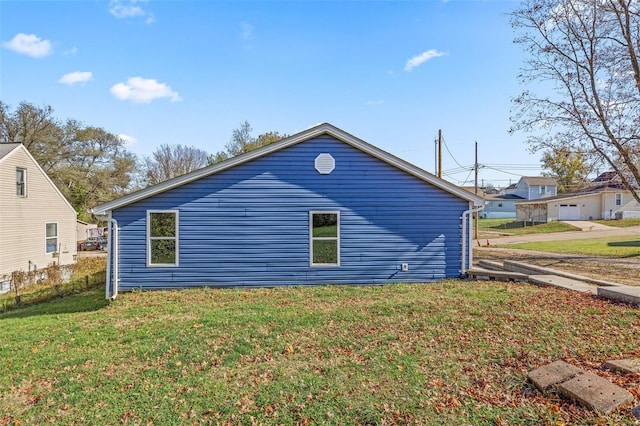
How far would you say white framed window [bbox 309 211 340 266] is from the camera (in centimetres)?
957

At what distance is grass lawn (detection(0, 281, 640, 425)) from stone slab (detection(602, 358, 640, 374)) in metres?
0.16

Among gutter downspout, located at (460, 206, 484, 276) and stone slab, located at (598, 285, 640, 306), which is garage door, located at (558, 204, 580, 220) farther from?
stone slab, located at (598, 285, 640, 306)

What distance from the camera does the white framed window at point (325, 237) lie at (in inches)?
377

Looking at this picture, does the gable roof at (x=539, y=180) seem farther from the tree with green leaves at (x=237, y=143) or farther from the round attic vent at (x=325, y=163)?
the round attic vent at (x=325, y=163)

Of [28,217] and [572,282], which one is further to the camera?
[28,217]

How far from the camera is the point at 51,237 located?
1880 centimetres

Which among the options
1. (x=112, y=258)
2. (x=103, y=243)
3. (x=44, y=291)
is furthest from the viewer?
(x=103, y=243)

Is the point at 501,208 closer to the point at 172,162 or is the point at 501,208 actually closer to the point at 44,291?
the point at 172,162

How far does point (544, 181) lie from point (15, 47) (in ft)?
190

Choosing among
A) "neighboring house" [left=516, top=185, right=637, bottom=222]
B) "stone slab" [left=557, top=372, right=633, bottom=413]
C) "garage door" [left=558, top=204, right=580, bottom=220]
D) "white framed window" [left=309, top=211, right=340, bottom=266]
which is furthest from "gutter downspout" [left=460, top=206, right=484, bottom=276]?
"garage door" [left=558, top=204, right=580, bottom=220]

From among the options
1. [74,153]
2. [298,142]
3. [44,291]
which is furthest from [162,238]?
[74,153]

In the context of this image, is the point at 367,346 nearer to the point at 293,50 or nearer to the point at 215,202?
the point at 215,202

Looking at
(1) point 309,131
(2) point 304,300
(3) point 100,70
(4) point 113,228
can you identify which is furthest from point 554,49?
(3) point 100,70

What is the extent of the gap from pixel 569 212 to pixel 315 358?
40637 millimetres
